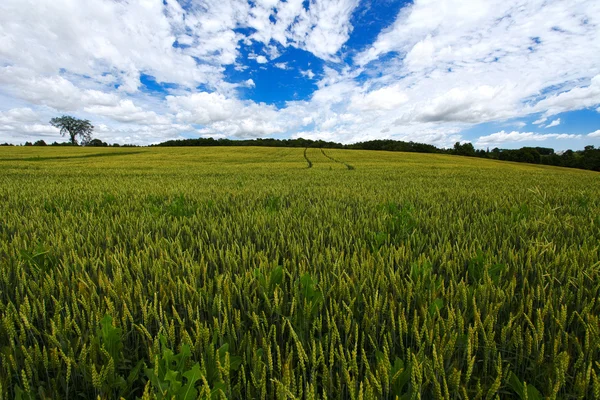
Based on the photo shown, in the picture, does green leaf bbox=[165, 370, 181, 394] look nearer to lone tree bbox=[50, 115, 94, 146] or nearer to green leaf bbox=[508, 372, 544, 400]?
green leaf bbox=[508, 372, 544, 400]

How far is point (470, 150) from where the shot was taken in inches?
3593

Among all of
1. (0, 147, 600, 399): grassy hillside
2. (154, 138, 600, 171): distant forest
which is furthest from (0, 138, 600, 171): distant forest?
(0, 147, 600, 399): grassy hillside

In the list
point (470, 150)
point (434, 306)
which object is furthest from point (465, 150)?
point (434, 306)

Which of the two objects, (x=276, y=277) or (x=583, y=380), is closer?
(x=583, y=380)

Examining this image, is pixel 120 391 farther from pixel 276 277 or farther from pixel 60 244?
pixel 60 244

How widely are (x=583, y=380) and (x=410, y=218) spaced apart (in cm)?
213

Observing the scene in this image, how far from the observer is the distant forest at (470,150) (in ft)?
241

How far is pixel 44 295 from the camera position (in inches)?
54.0

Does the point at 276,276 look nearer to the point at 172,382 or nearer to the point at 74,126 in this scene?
the point at 172,382

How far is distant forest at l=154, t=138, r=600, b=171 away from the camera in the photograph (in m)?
73.3

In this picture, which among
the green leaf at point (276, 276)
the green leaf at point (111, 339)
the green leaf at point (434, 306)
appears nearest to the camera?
the green leaf at point (111, 339)

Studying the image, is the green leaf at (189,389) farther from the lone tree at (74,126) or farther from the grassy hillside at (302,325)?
the lone tree at (74,126)

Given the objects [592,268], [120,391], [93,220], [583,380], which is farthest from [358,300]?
[93,220]


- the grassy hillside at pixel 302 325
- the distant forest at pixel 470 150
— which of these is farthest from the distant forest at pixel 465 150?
the grassy hillside at pixel 302 325
